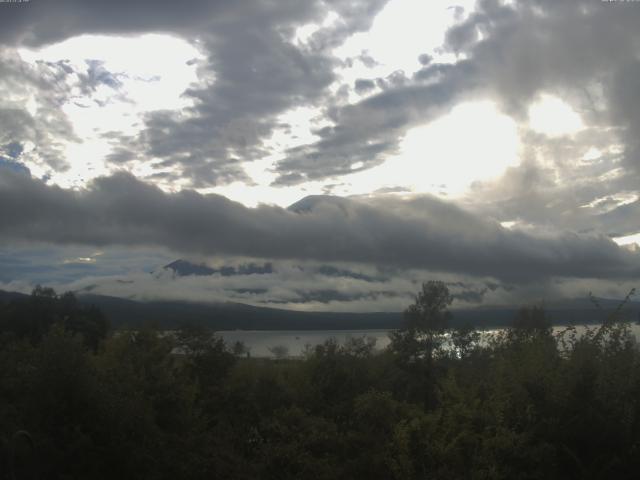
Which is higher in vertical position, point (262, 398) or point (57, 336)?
point (57, 336)

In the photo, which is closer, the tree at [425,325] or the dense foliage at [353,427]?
the dense foliage at [353,427]

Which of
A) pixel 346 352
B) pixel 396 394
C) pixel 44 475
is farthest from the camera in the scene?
pixel 346 352

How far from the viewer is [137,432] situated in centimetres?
1772

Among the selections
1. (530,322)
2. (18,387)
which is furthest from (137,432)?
(530,322)

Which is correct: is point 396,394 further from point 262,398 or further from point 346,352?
point 262,398

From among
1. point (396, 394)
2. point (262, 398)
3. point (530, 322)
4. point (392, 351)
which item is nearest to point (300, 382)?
point (262, 398)

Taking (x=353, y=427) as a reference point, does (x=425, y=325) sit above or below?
above

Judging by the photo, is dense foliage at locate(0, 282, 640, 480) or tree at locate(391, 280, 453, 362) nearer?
dense foliage at locate(0, 282, 640, 480)

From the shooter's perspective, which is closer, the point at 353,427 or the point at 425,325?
the point at 353,427

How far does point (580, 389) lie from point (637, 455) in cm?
211

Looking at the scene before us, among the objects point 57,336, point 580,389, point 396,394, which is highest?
point 57,336

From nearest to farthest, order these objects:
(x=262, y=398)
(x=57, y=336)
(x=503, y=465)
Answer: (x=503, y=465) → (x=57, y=336) → (x=262, y=398)

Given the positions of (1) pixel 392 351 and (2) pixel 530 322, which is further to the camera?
(2) pixel 530 322

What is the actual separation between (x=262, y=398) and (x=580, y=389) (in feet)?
58.2
